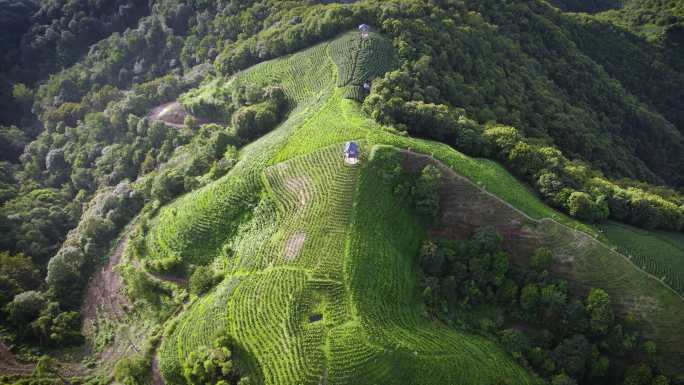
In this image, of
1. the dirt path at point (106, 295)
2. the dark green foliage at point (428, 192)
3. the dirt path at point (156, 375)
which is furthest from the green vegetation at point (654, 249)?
the dirt path at point (106, 295)

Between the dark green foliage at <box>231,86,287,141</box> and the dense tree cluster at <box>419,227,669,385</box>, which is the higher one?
the dark green foliage at <box>231,86,287,141</box>

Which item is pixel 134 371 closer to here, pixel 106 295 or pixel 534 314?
pixel 106 295

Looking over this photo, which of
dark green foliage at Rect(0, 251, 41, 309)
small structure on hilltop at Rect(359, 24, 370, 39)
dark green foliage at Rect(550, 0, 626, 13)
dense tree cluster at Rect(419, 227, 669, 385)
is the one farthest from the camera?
dark green foliage at Rect(550, 0, 626, 13)

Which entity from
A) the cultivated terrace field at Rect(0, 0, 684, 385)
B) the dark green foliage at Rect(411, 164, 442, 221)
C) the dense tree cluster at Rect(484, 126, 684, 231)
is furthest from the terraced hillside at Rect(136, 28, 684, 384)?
the dense tree cluster at Rect(484, 126, 684, 231)

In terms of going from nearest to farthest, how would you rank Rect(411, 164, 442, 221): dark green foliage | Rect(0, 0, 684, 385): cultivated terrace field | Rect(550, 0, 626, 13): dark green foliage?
Rect(0, 0, 684, 385): cultivated terrace field < Rect(411, 164, 442, 221): dark green foliage < Rect(550, 0, 626, 13): dark green foliage

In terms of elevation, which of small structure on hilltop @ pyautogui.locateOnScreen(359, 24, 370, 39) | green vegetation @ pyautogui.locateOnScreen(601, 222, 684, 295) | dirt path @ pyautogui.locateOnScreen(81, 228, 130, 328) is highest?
small structure on hilltop @ pyautogui.locateOnScreen(359, 24, 370, 39)

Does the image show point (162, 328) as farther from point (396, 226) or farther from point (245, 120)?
point (245, 120)

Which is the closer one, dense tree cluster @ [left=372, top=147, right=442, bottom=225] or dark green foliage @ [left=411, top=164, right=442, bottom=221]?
dark green foliage @ [left=411, top=164, right=442, bottom=221]

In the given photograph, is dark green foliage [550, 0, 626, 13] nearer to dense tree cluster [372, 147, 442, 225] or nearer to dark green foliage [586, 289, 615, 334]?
dense tree cluster [372, 147, 442, 225]

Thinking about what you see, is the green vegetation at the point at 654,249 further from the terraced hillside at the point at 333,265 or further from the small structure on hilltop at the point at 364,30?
the small structure on hilltop at the point at 364,30
